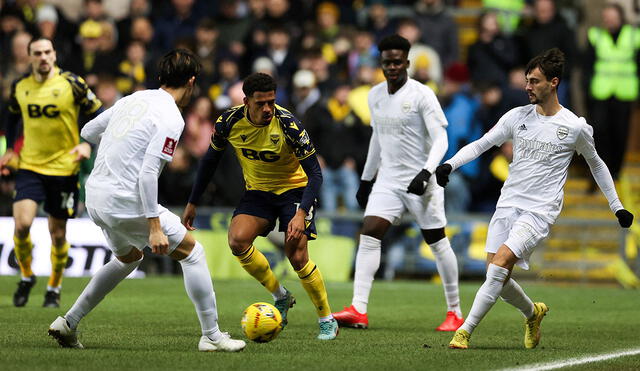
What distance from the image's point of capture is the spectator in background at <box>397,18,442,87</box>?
18953 millimetres

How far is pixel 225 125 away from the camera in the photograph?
A: 10.1 meters

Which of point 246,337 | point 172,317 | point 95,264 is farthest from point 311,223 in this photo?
point 95,264

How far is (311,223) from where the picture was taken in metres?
9.97

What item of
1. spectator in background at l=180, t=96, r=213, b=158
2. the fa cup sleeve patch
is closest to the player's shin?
the fa cup sleeve patch

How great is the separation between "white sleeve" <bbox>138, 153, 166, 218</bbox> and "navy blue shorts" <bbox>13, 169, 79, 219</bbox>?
4.59 m

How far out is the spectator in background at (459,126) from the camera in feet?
59.0

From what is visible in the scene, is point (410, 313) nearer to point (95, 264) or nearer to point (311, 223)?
point (311, 223)

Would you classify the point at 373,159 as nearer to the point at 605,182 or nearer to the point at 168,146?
the point at 605,182

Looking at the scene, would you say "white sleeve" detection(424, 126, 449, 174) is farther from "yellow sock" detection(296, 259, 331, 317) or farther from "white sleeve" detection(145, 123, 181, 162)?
"white sleeve" detection(145, 123, 181, 162)

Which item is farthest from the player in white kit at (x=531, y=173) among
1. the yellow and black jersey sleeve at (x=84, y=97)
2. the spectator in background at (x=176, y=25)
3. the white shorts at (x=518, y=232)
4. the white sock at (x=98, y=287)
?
the spectator in background at (x=176, y=25)

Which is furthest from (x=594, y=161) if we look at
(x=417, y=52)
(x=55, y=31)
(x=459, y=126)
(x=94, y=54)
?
(x=55, y=31)

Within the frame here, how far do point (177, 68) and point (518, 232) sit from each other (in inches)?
111

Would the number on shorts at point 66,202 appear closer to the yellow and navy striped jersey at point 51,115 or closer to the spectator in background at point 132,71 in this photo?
the yellow and navy striped jersey at point 51,115

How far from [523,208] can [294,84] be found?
386 inches
